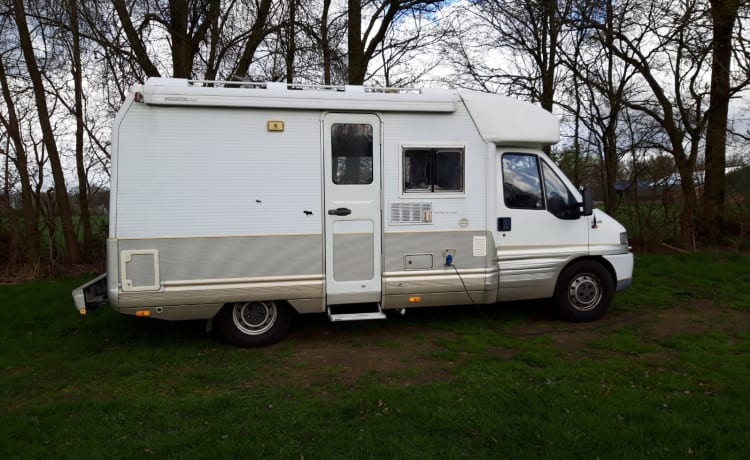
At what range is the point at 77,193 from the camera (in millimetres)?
10836

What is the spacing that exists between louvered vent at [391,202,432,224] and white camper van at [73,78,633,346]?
1 centimetres

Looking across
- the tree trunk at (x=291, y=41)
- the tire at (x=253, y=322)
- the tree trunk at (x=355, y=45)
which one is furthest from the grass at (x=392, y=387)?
the tree trunk at (x=355, y=45)

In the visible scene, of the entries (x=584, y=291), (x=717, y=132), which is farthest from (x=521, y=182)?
(x=717, y=132)

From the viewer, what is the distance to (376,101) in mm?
5793

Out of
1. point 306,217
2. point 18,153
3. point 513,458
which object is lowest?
point 513,458

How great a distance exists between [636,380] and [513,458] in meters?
1.92

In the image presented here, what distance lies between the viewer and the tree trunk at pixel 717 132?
36.7 ft

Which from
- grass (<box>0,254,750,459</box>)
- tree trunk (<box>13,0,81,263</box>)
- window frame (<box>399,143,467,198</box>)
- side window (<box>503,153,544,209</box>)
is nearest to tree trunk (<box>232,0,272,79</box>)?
tree trunk (<box>13,0,81,263</box>)

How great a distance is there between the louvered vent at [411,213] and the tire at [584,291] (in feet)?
6.53

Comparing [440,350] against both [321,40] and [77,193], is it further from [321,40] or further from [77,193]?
[77,193]

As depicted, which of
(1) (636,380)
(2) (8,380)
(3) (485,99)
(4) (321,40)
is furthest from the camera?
(4) (321,40)

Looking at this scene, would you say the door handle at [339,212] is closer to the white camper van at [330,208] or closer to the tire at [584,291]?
the white camper van at [330,208]

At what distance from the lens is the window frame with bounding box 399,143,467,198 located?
19.3 feet

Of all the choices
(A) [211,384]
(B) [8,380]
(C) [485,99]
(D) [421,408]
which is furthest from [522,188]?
(B) [8,380]
